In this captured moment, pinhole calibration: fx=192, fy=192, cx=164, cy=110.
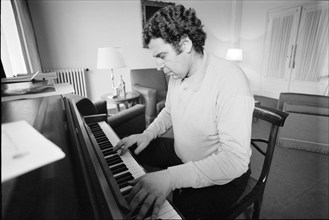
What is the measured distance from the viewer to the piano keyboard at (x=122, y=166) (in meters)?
0.63

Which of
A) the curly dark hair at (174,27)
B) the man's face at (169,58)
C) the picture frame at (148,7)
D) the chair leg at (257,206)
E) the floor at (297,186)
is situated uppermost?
the picture frame at (148,7)

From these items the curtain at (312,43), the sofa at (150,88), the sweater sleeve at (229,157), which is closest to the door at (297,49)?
the curtain at (312,43)

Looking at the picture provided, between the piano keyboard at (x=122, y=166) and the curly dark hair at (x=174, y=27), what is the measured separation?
0.60m

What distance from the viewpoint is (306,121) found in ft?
7.06

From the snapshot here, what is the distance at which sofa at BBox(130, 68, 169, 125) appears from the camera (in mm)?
3164

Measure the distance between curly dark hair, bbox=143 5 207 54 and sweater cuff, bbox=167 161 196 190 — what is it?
549 millimetres

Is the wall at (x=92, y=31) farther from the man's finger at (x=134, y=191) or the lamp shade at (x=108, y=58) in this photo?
the man's finger at (x=134, y=191)

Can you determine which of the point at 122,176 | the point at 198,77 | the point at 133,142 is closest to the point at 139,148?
the point at 133,142

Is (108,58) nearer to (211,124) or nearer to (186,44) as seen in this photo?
(186,44)

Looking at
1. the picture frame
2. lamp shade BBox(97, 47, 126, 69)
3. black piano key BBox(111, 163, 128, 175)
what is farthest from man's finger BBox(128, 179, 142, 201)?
the picture frame

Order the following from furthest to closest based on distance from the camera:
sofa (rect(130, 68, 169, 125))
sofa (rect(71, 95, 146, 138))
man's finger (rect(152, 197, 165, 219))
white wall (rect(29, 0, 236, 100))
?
white wall (rect(29, 0, 236, 100)) < sofa (rect(130, 68, 169, 125)) < sofa (rect(71, 95, 146, 138)) < man's finger (rect(152, 197, 165, 219))

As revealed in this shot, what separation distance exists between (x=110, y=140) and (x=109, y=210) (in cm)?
76

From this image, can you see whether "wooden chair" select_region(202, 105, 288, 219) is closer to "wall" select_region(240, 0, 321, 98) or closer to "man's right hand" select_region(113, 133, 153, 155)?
"man's right hand" select_region(113, 133, 153, 155)

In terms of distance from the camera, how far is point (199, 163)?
31.2 inches
